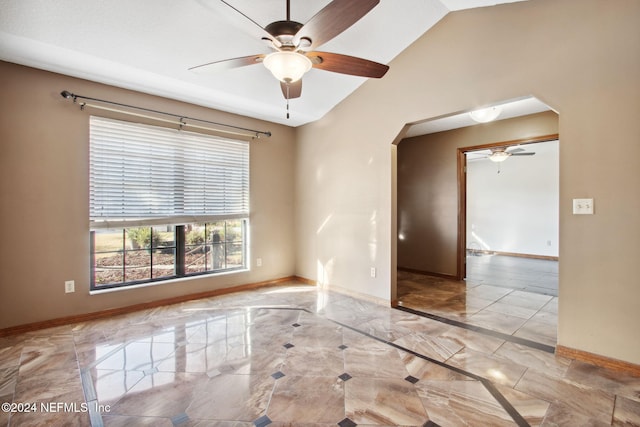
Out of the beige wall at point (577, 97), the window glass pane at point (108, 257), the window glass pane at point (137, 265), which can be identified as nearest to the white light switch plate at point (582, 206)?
the beige wall at point (577, 97)

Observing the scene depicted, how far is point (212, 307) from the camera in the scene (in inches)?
149

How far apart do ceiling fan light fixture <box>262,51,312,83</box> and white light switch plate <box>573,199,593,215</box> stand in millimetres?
2379

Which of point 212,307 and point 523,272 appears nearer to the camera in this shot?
point 212,307

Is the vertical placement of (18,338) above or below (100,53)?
below

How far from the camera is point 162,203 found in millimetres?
3826

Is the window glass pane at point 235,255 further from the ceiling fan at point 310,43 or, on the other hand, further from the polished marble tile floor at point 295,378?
the ceiling fan at point 310,43

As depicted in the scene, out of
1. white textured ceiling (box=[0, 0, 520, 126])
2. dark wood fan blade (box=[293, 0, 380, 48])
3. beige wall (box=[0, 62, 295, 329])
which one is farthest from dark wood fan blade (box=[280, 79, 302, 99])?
beige wall (box=[0, 62, 295, 329])

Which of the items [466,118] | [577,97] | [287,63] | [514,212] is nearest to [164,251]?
[287,63]

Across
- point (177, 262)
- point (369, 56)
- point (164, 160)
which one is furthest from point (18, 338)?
point (369, 56)

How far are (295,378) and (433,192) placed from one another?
4390 millimetres

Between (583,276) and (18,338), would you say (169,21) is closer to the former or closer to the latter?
(18,338)

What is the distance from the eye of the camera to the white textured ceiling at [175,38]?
2416 mm

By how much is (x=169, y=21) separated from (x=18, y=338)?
10.6 ft

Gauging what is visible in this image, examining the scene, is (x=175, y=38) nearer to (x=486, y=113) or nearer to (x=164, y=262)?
(x=164, y=262)
